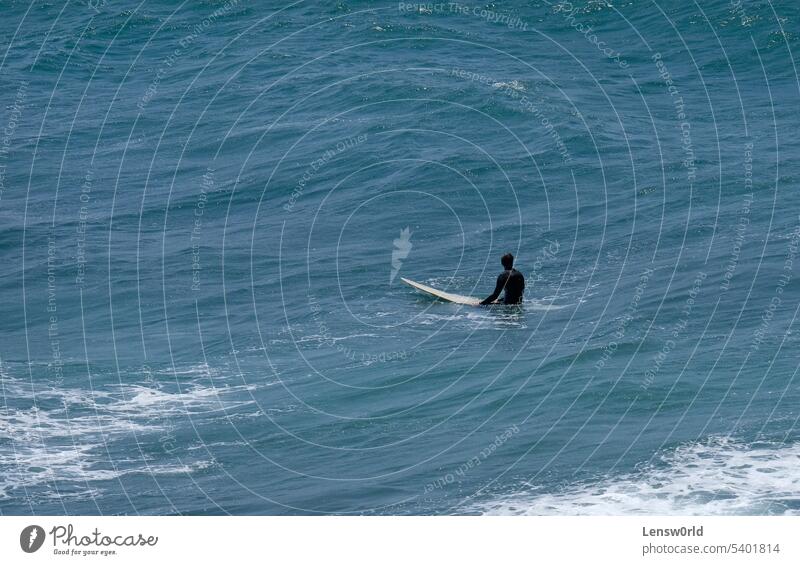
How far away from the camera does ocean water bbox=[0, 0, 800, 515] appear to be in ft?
62.1

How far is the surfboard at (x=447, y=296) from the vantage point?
28203 millimetres

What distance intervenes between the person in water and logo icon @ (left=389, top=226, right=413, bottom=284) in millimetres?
4126

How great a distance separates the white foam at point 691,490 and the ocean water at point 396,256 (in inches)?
2.2

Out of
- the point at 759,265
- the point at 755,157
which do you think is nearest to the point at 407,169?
the point at 755,157

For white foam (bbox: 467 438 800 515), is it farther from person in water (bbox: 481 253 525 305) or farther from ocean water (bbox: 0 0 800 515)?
person in water (bbox: 481 253 525 305)

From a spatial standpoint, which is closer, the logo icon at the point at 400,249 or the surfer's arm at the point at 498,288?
the surfer's arm at the point at 498,288

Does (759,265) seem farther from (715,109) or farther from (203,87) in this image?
(203,87)

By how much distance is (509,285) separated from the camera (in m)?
27.0

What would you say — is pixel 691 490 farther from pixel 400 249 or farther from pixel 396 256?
pixel 400 249
